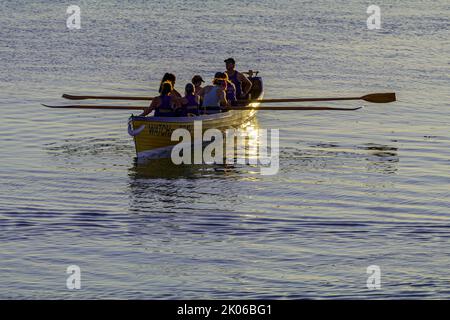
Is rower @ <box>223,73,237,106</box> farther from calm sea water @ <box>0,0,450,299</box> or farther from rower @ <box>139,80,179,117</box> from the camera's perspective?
rower @ <box>139,80,179,117</box>

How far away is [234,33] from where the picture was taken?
146 ft

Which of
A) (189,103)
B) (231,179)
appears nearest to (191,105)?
(189,103)

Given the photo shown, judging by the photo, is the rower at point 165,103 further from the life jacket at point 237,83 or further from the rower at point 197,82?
the life jacket at point 237,83

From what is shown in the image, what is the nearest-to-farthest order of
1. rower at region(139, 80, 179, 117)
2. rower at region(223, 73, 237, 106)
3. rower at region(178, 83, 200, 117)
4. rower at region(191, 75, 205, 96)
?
1. rower at region(139, 80, 179, 117)
2. rower at region(178, 83, 200, 117)
3. rower at region(191, 75, 205, 96)
4. rower at region(223, 73, 237, 106)

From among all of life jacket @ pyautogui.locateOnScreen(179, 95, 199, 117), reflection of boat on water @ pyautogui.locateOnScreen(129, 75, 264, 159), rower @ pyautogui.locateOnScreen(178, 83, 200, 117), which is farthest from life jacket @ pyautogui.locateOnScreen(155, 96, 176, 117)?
life jacket @ pyautogui.locateOnScreen(179, 95, 199, 117)

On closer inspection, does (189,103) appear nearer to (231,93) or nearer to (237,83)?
(231,93)

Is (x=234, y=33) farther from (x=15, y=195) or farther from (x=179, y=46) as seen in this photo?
(x=15, y=195)

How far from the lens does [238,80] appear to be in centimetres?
3177

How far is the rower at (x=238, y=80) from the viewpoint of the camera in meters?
31.6

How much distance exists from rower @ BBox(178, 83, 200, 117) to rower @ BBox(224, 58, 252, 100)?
4.67m

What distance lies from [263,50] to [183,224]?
2173cm

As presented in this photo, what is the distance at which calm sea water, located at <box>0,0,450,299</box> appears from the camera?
57.5 ft

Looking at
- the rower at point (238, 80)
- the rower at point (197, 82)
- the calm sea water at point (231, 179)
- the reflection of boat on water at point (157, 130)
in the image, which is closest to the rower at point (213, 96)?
the rower at point (197, 82)

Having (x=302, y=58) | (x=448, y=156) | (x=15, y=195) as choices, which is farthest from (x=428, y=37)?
(x=15, y=195)
